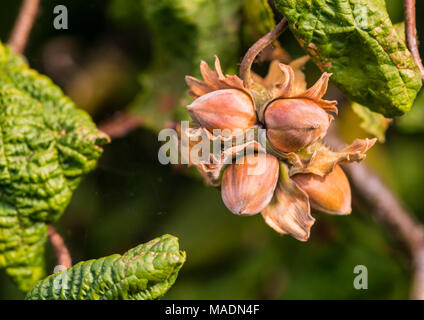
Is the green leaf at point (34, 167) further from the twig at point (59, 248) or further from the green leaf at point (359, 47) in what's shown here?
the green leaf at point (359, 47)

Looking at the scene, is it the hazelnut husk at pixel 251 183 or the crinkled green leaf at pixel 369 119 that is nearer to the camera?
the hazelnut husk at pixel 251 183

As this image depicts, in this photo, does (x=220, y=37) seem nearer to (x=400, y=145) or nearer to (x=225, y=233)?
(x=225, y=233)

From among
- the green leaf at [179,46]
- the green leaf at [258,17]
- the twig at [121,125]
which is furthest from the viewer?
the twig at [121,125]

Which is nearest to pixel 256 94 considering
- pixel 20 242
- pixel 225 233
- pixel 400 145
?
pixel 20 242

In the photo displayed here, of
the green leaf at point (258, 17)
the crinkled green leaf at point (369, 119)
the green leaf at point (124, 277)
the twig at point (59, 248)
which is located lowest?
the green leaf at point (124, 277)

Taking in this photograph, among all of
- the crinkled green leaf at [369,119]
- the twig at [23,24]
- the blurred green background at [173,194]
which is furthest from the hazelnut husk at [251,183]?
the twig at [23,24]

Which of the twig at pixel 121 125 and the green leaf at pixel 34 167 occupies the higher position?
the twig at pixel 121 125

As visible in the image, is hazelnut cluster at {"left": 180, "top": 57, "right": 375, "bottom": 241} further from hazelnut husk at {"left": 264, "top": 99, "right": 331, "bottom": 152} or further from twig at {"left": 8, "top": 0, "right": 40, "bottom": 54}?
twig at {"left": 8, "top": 0, "right": 40, "bottom": 54}
